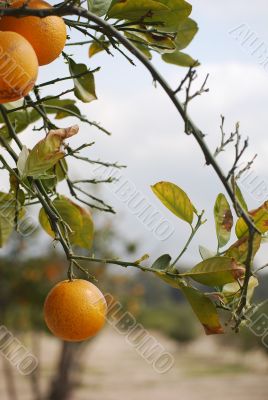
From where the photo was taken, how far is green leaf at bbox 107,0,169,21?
61cm

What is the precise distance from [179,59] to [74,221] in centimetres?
28

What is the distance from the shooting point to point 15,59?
1.69 ft

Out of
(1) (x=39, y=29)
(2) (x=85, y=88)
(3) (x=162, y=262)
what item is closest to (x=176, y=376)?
(2) (x=85, y=88)

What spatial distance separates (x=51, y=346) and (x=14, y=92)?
1656 cm

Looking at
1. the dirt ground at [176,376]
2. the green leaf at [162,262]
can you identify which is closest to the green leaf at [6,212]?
the green leaf at [162,262]

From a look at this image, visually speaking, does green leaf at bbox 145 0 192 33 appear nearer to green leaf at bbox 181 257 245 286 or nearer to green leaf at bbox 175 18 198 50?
green leaf at bbox 175 18 198 50

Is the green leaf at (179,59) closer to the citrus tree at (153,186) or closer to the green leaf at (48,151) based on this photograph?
the citrus tree at (153,186)

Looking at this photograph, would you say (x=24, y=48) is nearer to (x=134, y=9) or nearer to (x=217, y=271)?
(x=134, y=9)

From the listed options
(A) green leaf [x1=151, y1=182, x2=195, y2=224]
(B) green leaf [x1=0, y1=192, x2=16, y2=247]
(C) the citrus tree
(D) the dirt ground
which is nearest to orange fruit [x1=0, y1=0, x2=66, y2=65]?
(C) the citrus tree

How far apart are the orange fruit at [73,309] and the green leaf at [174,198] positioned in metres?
0.12

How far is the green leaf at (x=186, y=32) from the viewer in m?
0.80

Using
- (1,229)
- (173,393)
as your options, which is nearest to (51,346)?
(173,393)

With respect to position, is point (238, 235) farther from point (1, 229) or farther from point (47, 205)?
point (1, 229)

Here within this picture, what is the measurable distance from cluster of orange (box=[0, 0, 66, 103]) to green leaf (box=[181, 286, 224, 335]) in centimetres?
25
